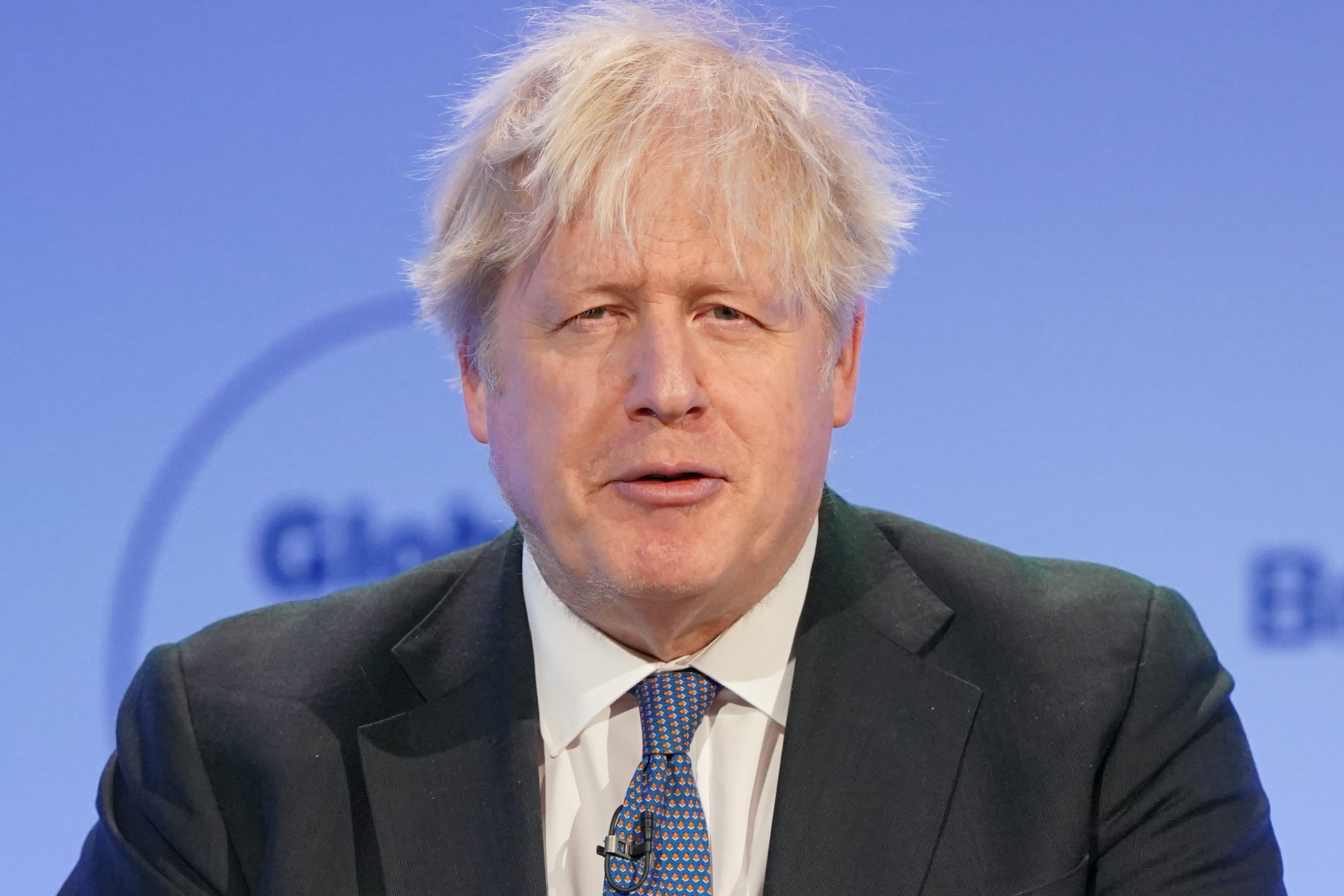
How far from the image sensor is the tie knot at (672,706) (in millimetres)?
1922

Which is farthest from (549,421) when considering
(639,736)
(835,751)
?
(835,751)

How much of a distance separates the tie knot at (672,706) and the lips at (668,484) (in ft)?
1.04

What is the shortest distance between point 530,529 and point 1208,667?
1.01 metres

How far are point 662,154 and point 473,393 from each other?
504mm

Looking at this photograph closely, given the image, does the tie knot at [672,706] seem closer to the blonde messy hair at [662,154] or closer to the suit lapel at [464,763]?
the suit lapel at [464,763]

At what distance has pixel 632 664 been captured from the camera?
201cm

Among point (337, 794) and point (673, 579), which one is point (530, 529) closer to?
point (673, 579)

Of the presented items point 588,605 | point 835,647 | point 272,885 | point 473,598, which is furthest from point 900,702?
point 272,885

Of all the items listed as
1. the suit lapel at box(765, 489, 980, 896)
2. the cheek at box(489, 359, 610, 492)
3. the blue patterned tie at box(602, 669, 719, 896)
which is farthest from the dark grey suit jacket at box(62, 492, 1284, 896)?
the cheek at box(489, 359, 610, 492)

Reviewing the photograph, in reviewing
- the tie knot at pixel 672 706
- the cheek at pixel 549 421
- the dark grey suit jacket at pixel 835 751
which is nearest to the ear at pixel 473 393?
the cheek at pixel 549 421

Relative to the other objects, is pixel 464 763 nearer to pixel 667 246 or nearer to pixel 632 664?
pixel 632 664

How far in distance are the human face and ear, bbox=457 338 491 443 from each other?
0.16 m

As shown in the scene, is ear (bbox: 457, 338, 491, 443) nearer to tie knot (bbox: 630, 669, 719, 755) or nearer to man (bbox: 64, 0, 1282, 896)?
man (bbox: 64, 0, 1282, 896)

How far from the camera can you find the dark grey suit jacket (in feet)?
6.08
